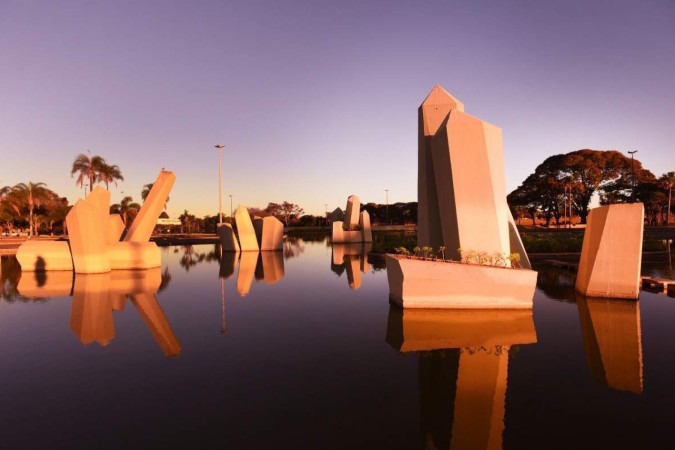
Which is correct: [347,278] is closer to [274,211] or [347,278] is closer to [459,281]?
[459,281]

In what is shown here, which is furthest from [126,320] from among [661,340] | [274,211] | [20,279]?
[274,211]

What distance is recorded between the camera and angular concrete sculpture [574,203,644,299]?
11453 millimetres

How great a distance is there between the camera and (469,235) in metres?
11.7

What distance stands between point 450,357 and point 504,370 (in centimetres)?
101

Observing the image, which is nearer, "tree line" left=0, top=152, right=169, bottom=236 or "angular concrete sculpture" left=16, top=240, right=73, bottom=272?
"angular concrete sculpture" left=16, top=240, right=73, bottom=272

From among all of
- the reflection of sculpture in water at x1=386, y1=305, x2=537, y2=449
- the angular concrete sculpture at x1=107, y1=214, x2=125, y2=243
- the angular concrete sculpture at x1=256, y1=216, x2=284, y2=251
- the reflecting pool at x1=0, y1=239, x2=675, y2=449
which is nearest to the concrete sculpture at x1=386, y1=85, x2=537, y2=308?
the reflection of sculpture in water at x1=386, y1=305, x2=537, y2=449

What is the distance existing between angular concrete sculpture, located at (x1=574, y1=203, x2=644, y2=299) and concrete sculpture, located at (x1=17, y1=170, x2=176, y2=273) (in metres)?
19.9

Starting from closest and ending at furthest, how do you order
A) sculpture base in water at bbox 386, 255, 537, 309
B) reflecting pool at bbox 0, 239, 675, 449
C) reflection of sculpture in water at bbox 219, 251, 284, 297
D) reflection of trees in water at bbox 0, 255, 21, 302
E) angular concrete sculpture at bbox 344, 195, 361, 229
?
reflecting pool at bbox 0, 239, 675, 449, sculpture base in water at bbox 386, 255, 537, 309, reflection of trees in water at bbox 0, 255, 21, 302, reflection of sculpture in water at bbox 219, 251, 284, 297, angular concrete sculpture at bbox 344, 195, 361, 229

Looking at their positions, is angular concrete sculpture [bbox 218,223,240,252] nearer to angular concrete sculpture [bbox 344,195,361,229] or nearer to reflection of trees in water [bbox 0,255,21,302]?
reflection of trees in water [bbox 0,255,21,302]

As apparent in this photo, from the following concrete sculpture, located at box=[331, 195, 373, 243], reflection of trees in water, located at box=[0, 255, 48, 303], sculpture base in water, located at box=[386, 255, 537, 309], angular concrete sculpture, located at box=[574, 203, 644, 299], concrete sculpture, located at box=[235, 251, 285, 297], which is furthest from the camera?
concrete sculpture, located at box=[331, 195, 373, 243]

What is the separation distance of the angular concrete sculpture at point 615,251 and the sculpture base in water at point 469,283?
3.28m

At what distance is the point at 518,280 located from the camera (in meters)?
10.6

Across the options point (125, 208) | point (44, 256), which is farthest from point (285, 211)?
point (44, 256)

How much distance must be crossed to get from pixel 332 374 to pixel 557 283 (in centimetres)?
1227
